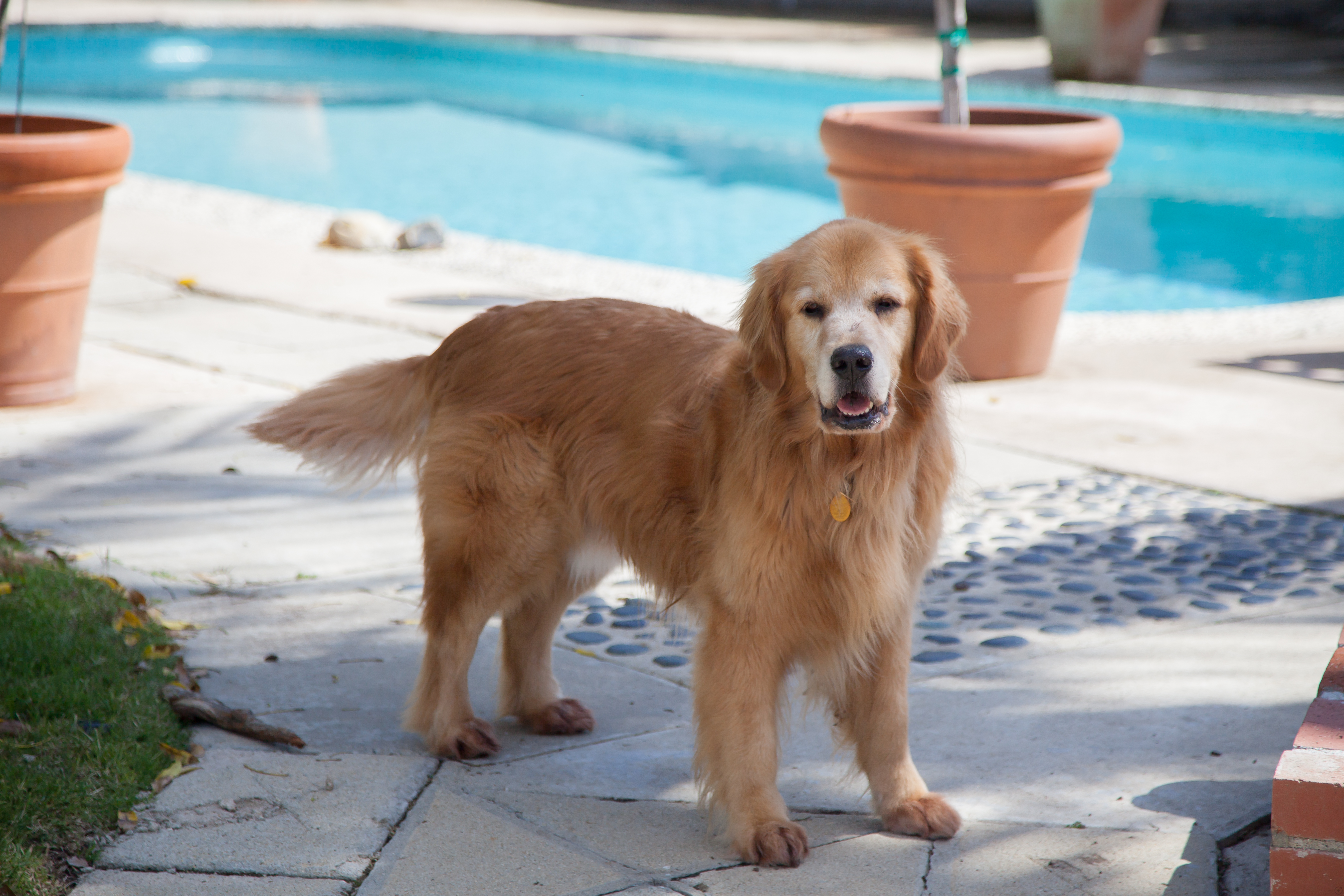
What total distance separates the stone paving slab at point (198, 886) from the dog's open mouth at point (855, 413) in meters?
1.47

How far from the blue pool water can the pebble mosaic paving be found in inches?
260

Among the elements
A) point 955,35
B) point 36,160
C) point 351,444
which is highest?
point 955,35

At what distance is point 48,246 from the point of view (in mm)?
6105

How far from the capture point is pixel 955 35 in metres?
7.20

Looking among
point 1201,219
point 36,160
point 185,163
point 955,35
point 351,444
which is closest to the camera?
point 351,444

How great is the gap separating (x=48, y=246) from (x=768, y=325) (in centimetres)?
441

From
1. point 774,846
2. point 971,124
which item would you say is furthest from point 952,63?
point 774,846

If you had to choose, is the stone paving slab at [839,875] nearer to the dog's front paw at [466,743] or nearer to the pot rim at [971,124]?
the dog's front paw at [466,743]

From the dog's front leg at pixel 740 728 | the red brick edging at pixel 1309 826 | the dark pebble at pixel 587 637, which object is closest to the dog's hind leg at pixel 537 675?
the dark pebble at pixel 587 637

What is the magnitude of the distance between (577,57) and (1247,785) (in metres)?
22.3

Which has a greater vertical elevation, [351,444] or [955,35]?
[955,35]

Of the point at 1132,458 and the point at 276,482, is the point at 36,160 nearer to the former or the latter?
the point at 276,482

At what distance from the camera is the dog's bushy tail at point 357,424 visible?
3.84 metres

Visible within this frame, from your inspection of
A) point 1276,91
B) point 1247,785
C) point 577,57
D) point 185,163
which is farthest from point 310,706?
point 577,57
